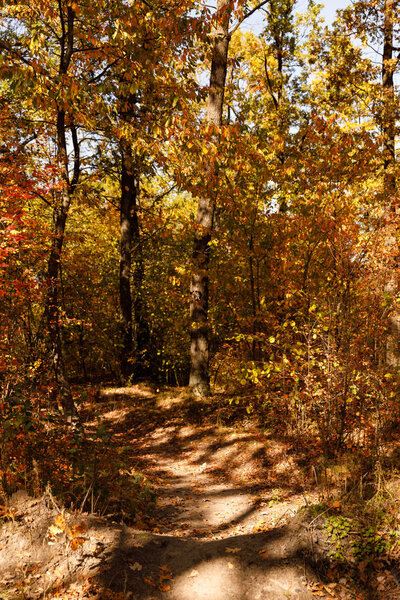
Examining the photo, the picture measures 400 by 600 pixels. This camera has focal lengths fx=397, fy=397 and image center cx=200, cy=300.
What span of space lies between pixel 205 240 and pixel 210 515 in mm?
5814

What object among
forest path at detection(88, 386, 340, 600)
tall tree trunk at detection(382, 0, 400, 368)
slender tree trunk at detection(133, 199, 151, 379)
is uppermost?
tall tree trunk at detection(382, 0, 400, 368)

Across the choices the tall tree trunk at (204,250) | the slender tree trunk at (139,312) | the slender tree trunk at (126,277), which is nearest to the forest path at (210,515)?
the tall tree trunk at (204,250)

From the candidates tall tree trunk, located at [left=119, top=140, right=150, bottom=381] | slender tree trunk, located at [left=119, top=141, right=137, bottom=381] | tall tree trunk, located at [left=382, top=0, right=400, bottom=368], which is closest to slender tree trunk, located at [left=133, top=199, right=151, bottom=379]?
tall tree trunk, located at [left=119, top=140, right=150, bottom=381]

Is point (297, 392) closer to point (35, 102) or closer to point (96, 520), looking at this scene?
point (96, 520)

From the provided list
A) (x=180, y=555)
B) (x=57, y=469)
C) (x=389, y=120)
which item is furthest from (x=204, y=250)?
(x=180, y=555)

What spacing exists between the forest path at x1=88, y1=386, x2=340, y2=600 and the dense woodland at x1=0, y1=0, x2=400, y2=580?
0.77m

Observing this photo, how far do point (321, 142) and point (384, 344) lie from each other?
442 centimetres

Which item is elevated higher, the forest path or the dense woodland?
the dense woodland

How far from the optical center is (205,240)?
9.23 m

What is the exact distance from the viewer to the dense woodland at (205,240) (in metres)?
5.44

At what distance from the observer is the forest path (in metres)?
3.36

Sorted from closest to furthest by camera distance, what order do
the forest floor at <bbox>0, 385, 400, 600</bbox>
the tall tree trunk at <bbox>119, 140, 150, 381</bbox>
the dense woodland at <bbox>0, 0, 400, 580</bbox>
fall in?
the forest floor at <bbox>0, 385, 400, 600</bbox> < the dense woodland at <bbox>0, 0, 400, 580</bbox> < the tall tree trunk at <bbox>119, 140, 150, 381</bbox>

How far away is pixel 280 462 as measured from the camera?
6.36 metres

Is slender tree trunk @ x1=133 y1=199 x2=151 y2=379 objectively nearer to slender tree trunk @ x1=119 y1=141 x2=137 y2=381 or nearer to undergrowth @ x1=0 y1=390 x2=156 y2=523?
slender tree trunk @ x1=119 y1=141 x2=137 y2=381
